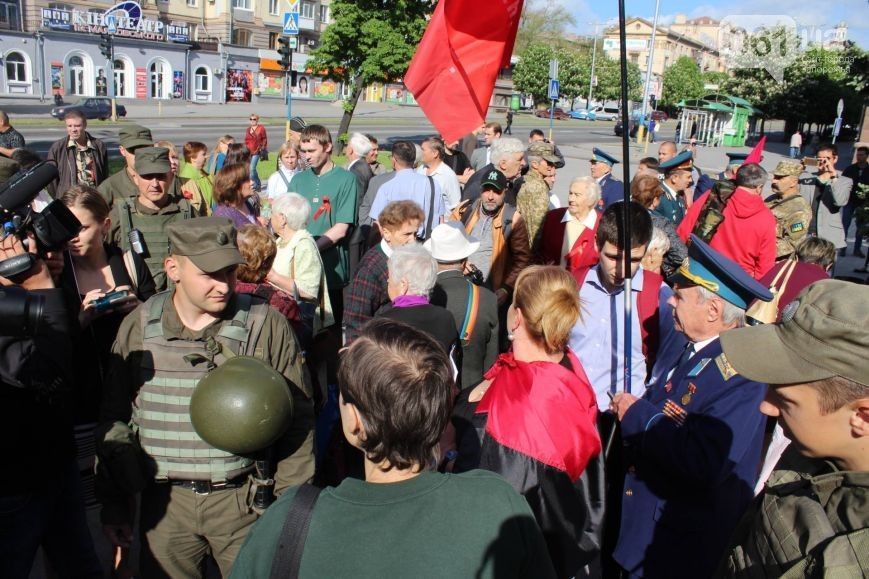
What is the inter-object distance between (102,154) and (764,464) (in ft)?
26.0

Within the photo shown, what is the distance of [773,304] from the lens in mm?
4168

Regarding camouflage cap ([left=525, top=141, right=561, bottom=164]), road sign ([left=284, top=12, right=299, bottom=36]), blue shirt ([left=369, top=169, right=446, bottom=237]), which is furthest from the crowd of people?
road sign ([left=284, top=12, right=299, bottom=36])

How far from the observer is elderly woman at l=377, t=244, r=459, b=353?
3607 mm

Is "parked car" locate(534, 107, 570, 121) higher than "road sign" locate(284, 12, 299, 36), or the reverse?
"road sign" locate(284, 12, 299, 36)

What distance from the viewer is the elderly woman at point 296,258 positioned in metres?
4.70

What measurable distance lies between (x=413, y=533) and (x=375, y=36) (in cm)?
2251

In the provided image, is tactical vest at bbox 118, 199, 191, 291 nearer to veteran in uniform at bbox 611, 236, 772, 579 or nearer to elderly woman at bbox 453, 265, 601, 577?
elderly woman at bbox 453, 265, 601, 577

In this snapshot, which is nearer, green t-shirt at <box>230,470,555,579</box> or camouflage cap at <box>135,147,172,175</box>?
green t-shirt at <box>230,470,555,579</box>

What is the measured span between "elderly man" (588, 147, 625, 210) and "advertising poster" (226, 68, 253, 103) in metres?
52.4

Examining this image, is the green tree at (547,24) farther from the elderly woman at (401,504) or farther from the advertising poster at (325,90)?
the elderly woman at (401,504)

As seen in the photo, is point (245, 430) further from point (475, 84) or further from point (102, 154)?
point (102, 154)

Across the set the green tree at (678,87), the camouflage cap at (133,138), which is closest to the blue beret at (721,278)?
the camouflage cap at (133,138)

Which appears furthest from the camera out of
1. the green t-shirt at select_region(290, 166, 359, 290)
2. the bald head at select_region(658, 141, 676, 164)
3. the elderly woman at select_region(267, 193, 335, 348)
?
the bald head at select_region(658, 141, 676, 164)

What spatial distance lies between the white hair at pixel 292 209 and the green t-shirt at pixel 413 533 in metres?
3.31
